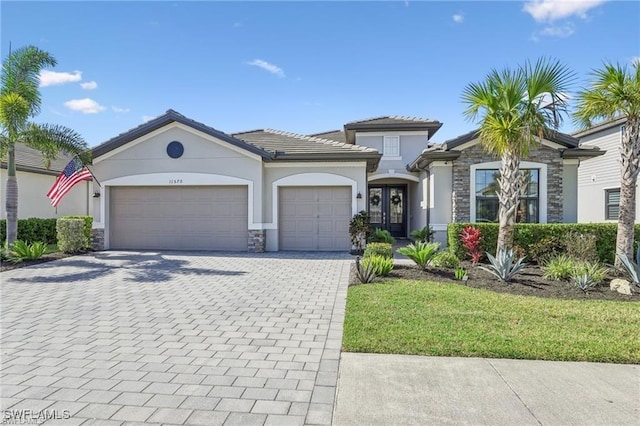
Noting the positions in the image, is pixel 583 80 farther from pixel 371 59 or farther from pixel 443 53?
pixel 371 59

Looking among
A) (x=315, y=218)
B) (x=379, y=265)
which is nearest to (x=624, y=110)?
(x=379, y=265)

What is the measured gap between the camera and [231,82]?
14633 millimetres

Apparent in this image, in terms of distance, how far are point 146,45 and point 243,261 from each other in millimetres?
8071

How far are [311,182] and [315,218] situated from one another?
1380mm

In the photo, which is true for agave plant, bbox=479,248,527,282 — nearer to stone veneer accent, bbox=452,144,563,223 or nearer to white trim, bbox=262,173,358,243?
stone veneer accent, bbox=452,144,563,223

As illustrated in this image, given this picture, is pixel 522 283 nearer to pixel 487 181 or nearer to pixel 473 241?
pixel 473 241

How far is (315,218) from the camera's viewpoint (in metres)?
14.0

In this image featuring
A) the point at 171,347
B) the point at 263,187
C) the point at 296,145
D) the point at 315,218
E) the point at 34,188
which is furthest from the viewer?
the point at 34,188

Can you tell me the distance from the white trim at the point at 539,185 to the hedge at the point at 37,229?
1426cm

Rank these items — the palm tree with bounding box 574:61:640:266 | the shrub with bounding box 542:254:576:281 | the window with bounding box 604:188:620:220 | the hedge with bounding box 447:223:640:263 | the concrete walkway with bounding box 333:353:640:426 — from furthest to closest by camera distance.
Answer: the window with bounding box 604:188:620:220 < the hedge with bounding box 447:223:640:263 < the palm tree with bounding box 574:61:640:266 < the shrub with bounding box 542:254:576:281 < the concrete walkway with bounding box 333:353:640:426

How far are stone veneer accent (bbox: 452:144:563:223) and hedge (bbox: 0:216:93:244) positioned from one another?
13.8 metres

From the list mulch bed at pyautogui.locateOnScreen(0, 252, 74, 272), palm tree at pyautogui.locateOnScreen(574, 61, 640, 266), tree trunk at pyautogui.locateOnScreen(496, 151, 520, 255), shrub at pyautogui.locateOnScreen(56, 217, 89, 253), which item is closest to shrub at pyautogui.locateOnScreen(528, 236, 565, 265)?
palm tree at pyautogui.locateOnScreen(574, 61, 640, 266)

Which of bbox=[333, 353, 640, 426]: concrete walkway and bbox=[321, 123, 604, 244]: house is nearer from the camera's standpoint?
bbox=[333, 353, 640, 426]: concrete walkway

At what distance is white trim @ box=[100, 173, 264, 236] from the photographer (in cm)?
1361
